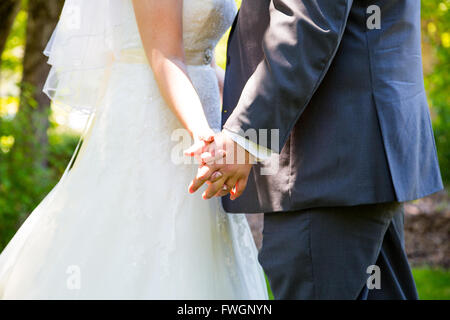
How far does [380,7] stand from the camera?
1715mm

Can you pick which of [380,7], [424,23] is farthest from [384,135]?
[424,23]

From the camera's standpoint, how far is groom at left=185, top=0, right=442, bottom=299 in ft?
5.42

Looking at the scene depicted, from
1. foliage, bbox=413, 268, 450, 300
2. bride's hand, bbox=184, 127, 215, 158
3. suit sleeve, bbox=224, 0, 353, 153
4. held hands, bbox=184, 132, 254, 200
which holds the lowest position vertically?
foliage, bbox=413, 268, 450, 300

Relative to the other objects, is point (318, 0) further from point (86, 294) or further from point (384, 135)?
point (86, 294)

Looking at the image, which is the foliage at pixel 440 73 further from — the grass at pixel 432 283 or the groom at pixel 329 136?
the groom at pixel 329 136

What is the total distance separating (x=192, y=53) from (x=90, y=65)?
444mm

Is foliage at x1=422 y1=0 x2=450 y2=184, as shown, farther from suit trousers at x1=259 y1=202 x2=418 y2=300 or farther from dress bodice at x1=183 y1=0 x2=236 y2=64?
suit trousers at x1=259 y1=202 x2=418 y2=300

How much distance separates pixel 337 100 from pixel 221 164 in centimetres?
42

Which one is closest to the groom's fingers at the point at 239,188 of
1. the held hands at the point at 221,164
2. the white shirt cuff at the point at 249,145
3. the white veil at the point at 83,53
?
the held hands at the point at 221,164

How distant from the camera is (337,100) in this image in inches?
67.9

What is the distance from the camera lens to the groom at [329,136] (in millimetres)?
1653

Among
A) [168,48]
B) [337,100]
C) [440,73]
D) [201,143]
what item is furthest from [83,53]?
[440,73]

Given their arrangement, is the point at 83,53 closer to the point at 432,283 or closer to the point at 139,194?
the point at 139,194

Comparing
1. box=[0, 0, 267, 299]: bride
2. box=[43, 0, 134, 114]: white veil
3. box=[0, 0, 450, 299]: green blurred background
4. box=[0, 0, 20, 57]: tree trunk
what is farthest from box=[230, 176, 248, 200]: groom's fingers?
box=[0, 0, 20, 57]: tree trunk
